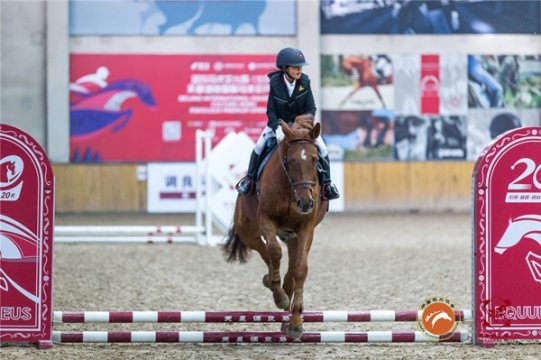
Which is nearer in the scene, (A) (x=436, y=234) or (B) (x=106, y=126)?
(A) (x=436, y=234)

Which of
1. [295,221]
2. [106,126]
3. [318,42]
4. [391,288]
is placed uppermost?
[318,42]

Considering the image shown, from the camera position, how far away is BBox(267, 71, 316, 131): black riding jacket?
725cm

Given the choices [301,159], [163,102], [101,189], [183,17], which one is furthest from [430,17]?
[301,159]

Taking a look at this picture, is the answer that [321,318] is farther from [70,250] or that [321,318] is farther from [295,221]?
[70,250]

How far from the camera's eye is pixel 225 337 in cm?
670

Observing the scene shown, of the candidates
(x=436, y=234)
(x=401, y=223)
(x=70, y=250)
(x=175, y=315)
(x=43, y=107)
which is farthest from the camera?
(x=43, y=107)

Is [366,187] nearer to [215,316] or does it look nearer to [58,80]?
[58,80]

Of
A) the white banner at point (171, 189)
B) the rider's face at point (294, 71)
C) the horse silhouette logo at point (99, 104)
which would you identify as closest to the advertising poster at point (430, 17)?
the horse silhouette logo at point (99, 104)

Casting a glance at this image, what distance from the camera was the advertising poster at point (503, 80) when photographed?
2366cm

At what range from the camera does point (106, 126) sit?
23.1 meters

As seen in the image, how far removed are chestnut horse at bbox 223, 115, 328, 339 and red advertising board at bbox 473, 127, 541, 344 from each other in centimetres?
109

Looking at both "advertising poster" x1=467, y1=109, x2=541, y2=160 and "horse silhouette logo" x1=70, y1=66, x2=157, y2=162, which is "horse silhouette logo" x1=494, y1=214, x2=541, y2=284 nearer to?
"horse silhouette logo" x1=70, y1=66, x2=157, y2=162

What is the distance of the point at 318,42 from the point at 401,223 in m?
5.04

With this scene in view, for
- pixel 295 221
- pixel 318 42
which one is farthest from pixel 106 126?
pixel 295 221
